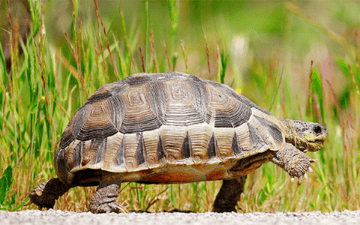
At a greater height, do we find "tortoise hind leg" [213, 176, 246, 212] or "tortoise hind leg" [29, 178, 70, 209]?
"tortoise hind leg" [29, 178, 70, 209]

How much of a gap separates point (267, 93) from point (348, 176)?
3.12 ft

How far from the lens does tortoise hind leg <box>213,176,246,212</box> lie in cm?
306

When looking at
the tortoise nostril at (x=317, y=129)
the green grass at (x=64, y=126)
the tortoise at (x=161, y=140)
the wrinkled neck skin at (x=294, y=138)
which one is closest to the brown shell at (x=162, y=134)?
the tortoise at (x=161, y=140)

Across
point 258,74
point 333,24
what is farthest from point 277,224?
point 333,24

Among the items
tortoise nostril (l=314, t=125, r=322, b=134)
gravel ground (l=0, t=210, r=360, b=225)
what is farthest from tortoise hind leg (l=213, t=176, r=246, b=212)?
gravel ground (l=0, t=210, r=360, b=225)

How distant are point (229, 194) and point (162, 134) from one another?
83 cm

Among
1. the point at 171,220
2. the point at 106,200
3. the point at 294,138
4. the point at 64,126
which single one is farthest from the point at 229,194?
the point at 64,126

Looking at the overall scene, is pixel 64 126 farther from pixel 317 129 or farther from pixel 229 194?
pixel 317 129

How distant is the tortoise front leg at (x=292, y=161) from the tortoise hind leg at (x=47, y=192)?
1.31m

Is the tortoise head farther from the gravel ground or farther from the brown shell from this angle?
the gravel ground

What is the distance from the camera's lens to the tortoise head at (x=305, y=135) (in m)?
2.93

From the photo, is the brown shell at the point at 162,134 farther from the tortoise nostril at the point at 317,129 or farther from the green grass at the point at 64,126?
the green grass at the point at 64,126

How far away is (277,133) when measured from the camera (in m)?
2.77

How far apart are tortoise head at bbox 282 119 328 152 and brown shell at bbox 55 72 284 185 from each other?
0.20 meters
